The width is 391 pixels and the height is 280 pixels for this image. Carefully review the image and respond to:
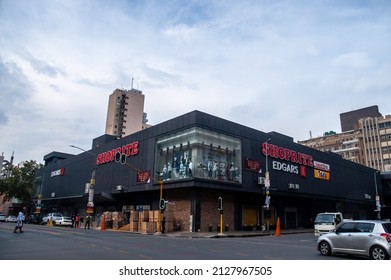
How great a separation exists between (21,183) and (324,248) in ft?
245

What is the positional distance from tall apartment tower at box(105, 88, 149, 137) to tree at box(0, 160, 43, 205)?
50.9 metres

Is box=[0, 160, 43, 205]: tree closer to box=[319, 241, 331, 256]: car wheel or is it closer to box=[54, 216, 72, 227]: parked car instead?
box=[54, 216, 72, 227]: parked car

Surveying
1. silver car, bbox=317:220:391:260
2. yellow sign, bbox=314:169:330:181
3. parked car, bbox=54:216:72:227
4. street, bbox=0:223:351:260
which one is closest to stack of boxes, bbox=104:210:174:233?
parked car, bbox=54:216:72:227

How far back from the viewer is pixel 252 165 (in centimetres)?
3788

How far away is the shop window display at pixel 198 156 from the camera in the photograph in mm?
32844

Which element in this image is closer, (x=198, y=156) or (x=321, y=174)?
(x=198, y=156)

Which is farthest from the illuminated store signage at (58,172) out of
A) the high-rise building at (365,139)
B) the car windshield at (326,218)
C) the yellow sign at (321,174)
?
the high-rise building at (365,139)

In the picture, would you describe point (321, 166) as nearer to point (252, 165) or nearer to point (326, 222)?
point (252, 165)

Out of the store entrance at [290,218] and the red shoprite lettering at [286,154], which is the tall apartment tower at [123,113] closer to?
the red shoprite lettering at [286,154]

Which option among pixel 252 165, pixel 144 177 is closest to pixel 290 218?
pixel 252 165

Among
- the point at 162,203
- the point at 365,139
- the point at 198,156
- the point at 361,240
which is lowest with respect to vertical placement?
the point at 361,240

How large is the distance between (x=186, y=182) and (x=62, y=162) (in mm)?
40418

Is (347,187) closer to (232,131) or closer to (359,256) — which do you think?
(232,131)

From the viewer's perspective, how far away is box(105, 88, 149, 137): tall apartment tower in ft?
417
